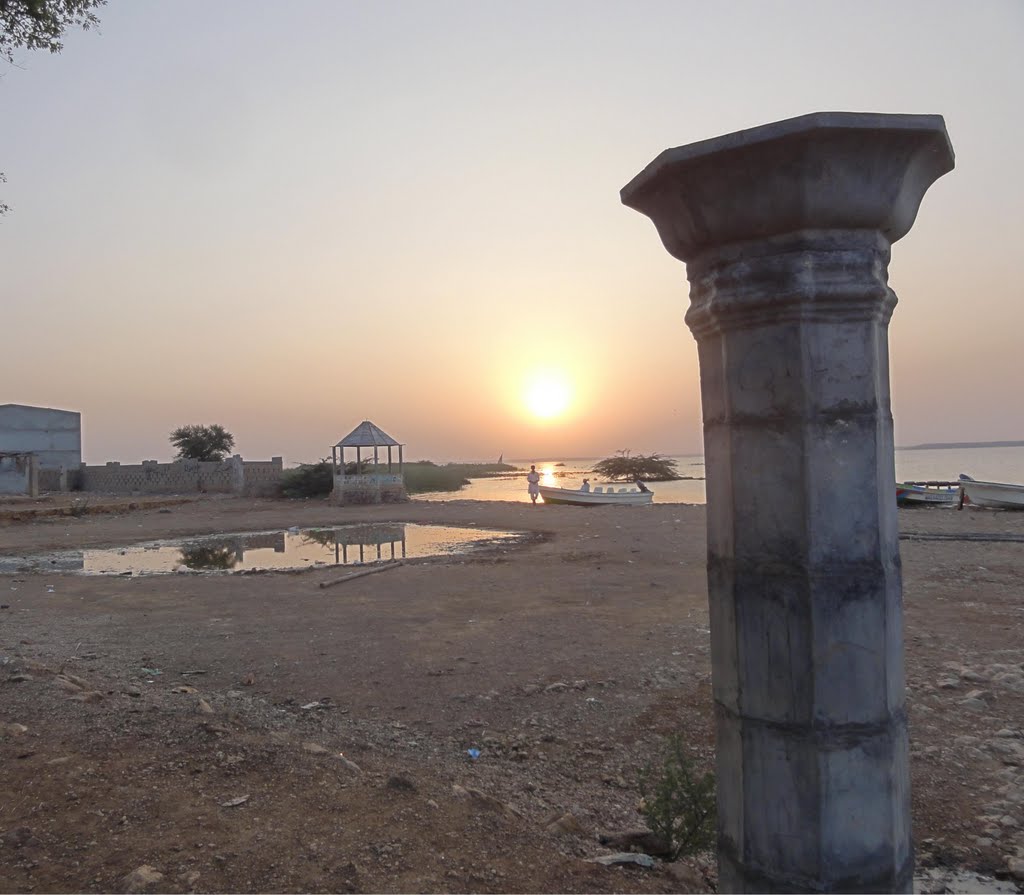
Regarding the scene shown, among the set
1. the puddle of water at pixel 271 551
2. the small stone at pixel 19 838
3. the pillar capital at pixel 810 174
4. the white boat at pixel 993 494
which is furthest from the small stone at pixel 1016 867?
the white boat at pixel 993 494

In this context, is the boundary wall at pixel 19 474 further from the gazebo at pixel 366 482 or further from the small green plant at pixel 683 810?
the small green plant at pixel 683 810

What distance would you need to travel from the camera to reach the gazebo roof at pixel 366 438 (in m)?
30.2

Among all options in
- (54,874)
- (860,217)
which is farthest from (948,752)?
(54,874)

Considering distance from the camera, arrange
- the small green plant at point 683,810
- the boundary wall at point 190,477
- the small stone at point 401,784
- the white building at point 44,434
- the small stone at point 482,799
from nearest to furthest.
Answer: the small green plant at point 683,810 < the small stone at point 482,799 < the small stone at point 401,784 < the boundary wall at point 190,477 < the white building at point 44,434

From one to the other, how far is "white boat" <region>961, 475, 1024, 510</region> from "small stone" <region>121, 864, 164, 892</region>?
25762 mm

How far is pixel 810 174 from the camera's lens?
5.57 ft

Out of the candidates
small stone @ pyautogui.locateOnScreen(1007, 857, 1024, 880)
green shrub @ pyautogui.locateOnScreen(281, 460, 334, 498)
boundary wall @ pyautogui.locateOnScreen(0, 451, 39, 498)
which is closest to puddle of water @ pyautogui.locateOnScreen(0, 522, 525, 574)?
small stone @ pyautogui.locateOnScreen(1007, 857, 1024, 880)

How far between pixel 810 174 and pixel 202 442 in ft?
175

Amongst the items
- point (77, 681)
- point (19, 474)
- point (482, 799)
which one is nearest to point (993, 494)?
point (482, 799)

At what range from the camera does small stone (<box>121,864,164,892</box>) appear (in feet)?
8.71

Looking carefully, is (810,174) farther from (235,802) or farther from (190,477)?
(190,477)

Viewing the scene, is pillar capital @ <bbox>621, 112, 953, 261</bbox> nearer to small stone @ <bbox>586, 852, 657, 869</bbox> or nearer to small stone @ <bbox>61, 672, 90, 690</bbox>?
small stone @ <bbox>586, 852, 657, 869</bbox>

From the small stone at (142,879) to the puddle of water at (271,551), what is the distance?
10296mm

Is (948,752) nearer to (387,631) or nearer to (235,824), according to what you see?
(235,824)
